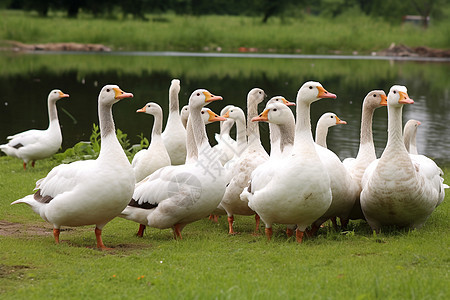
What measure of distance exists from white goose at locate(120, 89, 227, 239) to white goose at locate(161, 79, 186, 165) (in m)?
3.23

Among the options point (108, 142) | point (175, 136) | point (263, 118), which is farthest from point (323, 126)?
point (108, 142)

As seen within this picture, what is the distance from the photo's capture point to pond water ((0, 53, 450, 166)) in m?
20.5

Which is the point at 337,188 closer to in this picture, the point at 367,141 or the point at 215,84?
the point at 367,141

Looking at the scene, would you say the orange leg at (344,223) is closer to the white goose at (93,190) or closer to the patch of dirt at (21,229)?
the white goose at (93,190)

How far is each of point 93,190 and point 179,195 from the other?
116 cm

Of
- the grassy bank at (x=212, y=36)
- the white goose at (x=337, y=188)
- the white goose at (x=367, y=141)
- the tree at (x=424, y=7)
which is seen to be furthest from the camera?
the tree at (x=424, y=7)

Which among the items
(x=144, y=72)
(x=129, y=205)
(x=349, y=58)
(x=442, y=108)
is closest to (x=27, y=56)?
(x=144, y=72)

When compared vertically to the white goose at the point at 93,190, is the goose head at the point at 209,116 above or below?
above

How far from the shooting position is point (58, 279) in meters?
6.29

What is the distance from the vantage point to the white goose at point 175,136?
12.0m

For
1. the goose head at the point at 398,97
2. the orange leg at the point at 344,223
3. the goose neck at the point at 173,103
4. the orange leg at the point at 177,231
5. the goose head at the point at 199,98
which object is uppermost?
the goose head at the point at 398,97

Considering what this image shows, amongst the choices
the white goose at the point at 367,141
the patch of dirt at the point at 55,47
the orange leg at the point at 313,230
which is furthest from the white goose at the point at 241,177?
the patch of dirt at the point at 55,47

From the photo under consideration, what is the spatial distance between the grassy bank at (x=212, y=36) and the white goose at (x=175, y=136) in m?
36.5

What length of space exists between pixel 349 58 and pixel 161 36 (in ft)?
47.7
